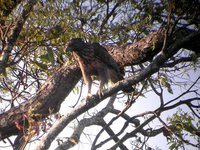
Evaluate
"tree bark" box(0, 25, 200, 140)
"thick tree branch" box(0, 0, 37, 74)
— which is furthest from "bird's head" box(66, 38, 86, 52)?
"thick tree branch" box(0, 0, 37, 74)

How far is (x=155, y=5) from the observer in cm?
350

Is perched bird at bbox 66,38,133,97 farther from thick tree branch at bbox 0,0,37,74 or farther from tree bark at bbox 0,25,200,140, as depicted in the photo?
thick tree branch at bbox 0,0,37,74

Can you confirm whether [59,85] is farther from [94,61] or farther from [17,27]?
A: [17,27]

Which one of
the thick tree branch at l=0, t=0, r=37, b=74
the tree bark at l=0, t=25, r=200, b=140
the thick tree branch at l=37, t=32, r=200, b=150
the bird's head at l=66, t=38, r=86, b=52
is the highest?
the thick tree branch at l=0, t=0, r=37, b=74

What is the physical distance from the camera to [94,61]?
12.2 feet

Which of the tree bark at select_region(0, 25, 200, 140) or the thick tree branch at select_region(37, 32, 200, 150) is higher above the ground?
the tree bark at select_region(0, 25, 200, 140)

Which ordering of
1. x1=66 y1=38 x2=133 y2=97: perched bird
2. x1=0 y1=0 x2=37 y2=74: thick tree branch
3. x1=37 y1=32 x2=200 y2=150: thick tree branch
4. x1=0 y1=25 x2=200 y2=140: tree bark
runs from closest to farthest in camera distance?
x1=37 y1=32 x2=200 y2=150: thick tree branch
x1=0 y1=25 x2=200 y2=140: tree bark
x1=0 y1=0 x2=37 y2=74: thick tree branch
x1=66 y1=38 x2=133 y2=97: perched bird

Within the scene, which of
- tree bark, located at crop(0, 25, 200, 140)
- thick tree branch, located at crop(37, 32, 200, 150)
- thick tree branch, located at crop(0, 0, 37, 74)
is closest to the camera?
thick tree branch, located at crop(37, 32, 200, 150)

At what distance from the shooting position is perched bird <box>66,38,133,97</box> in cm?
350

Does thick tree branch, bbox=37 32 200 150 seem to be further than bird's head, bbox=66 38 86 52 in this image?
No

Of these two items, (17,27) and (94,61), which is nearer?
(17,27)

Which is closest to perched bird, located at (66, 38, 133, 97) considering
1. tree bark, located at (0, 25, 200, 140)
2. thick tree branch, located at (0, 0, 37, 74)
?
tree bark, located at (0, 25, 200, 140)

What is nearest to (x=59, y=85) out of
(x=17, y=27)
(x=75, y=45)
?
(x=75, y=45)

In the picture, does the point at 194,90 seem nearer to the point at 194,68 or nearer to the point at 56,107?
the point at 194,68
